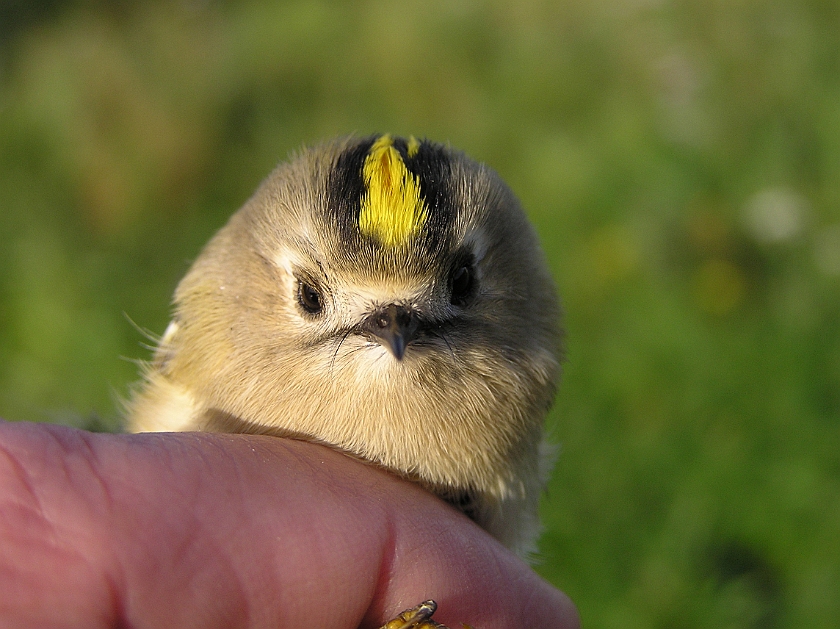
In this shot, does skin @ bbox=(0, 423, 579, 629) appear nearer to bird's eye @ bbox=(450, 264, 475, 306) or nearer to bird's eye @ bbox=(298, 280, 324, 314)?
bird's eye @ bbox=(298, 280, 324, 314)

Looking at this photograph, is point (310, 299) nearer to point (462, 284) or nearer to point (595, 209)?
point (462, 284)

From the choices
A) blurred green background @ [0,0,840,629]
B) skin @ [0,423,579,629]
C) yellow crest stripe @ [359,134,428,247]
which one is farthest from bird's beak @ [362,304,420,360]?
blurred green background @ [0,0,840,629]

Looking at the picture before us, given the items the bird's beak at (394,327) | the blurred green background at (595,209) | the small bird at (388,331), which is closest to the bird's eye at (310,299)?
the small bird at (388,331)

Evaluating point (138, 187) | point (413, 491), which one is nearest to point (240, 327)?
point (413, 491)

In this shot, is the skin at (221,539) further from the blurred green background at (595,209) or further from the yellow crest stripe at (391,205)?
the blurred green background at (595,209)

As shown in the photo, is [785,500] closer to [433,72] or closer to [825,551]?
[825,551]

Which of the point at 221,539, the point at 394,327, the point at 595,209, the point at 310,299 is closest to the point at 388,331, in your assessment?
the point at 394,327
